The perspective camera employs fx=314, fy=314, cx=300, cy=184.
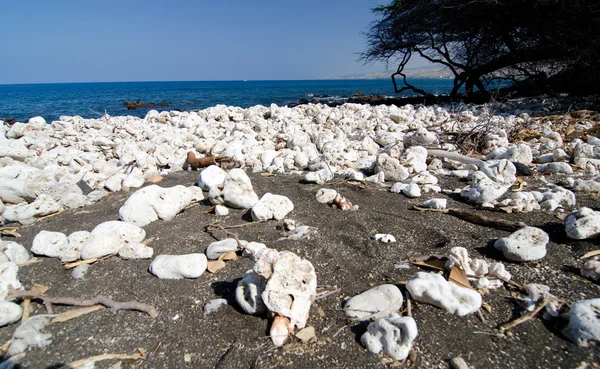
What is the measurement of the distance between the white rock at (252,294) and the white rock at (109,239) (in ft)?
3.60

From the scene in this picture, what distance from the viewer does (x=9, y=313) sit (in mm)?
1634

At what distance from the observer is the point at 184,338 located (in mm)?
1504

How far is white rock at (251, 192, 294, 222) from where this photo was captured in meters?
2.60

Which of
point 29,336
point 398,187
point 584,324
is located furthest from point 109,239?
point 584,324

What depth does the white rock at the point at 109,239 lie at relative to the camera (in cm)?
215

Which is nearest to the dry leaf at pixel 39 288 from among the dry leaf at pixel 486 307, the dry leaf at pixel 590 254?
the dry leaf at pixel 486 307

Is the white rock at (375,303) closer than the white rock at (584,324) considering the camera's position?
No

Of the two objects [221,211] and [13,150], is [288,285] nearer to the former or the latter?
[221,211]

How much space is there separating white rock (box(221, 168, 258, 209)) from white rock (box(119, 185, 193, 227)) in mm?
389

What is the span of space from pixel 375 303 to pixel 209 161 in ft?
10.2

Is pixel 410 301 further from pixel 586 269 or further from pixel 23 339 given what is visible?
pixel 23 339

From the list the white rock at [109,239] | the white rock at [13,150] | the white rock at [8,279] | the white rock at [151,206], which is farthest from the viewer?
the white rock at [13,150]

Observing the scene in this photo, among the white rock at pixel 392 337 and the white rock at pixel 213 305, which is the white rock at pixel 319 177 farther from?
the white rock at pixel 392 337

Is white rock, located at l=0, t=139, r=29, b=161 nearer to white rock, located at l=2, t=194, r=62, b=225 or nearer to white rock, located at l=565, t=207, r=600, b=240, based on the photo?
white rock, located at l=2, t=194, r=62, b=225
